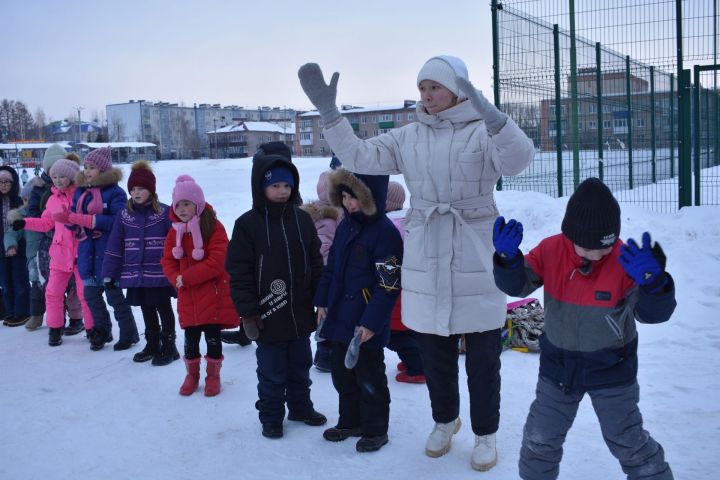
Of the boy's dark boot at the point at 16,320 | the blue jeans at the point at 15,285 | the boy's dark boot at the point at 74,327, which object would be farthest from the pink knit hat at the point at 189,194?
the boy's dark boot at the point at 16,320

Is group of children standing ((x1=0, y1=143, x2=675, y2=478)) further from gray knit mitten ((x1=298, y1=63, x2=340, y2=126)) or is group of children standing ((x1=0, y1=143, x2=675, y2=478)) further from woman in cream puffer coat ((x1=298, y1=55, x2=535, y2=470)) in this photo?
gray knit mitten ((x1=298, y1=63, x2=340, y2=126))

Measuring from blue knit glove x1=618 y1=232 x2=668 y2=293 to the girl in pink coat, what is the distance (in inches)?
200

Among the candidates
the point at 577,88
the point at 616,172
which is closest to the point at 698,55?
the point at 577,88

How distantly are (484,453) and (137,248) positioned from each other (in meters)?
3.22

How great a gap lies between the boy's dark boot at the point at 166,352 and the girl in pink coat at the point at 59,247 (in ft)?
3.44

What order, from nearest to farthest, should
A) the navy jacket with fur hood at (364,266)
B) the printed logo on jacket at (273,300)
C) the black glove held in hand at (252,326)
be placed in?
the navy jacket with fur hood at (364,266), the black glove held in hand at (252,326), the printed logo on jacket at (273,300)

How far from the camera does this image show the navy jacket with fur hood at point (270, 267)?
3799 mm

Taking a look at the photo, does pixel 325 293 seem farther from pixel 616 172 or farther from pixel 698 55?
pixel 616 172

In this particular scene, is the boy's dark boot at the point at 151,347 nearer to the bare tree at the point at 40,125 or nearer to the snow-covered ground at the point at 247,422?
the snow-covered ground at the point at 247,422

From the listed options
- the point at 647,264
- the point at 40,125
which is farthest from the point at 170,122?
the point at 647,264

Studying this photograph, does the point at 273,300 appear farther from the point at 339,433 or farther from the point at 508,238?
the point at 508,238

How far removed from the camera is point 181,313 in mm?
4543

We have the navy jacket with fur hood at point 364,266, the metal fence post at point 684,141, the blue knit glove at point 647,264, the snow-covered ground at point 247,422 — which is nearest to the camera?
the blue knit glove at point 647,264

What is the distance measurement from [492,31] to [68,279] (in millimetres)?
6926
